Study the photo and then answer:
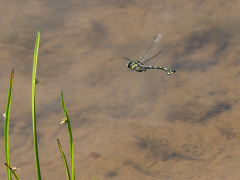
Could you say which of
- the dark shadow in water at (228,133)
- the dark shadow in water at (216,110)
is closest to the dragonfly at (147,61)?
the dark shadow in water at (216,110)

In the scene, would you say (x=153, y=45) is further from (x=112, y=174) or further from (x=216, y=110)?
(x=112, y=174)

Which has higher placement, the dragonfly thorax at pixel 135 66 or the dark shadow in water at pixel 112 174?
the dragonfly thorax at pixel 135 66

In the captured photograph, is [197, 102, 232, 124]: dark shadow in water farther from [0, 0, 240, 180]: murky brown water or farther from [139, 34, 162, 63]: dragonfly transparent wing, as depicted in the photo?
[139, 34, 162, 63]: dragonfly transparent wing

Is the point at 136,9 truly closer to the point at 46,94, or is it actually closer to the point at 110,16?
the point at 110,16

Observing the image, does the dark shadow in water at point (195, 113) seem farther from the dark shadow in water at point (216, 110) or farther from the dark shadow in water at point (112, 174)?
the dark shadow in water at point (112, 174)

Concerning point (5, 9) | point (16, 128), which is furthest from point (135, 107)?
point (5, 9)

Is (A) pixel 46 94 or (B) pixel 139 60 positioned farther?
(B) pixel 139 60

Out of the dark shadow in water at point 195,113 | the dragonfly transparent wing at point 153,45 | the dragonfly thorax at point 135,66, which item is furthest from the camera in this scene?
the dragonfly transparent wing at point 153,45

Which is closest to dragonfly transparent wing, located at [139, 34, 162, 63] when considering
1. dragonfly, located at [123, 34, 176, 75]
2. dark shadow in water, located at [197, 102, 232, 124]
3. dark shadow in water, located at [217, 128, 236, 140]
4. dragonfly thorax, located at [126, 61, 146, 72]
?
dragonfly, located at [123, 34, 176, 75]

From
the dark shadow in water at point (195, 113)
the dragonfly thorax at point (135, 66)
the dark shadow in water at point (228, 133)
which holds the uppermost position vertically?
the dragonfly thorax at point (135, 66)
